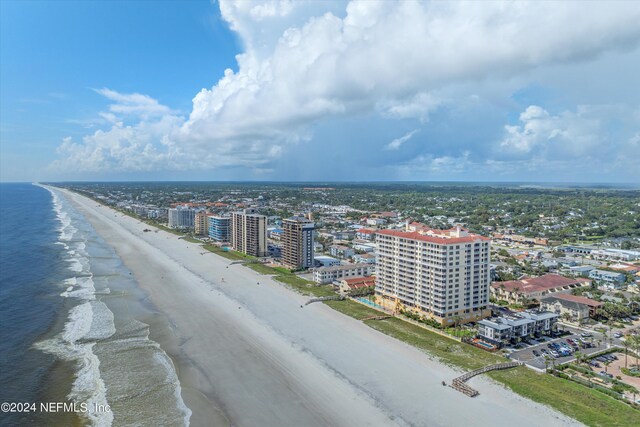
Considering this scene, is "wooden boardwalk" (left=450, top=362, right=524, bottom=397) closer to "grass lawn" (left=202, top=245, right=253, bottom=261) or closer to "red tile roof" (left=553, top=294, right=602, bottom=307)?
"red tile roof" (left=553, top=294, right=602, bottom=307)

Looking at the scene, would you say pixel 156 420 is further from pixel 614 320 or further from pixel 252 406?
pixel 614 320

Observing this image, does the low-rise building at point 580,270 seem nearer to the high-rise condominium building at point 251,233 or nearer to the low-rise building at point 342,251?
the low-rise building at point 342,251

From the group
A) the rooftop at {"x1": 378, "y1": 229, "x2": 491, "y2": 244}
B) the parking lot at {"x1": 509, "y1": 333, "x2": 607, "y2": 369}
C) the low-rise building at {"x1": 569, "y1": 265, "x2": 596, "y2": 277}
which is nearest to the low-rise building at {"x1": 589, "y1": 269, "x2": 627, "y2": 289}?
the low-rise building at {"x1": 569, "y1": 265, "x2": 596, "y2": 277}

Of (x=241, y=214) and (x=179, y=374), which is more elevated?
(x=241, y=214)

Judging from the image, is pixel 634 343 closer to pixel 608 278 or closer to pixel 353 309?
pixel 353 309

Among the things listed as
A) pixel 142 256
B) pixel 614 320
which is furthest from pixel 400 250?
pixel 142 256

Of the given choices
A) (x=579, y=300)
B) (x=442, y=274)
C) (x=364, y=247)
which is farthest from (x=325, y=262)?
(x=579, y=300)
